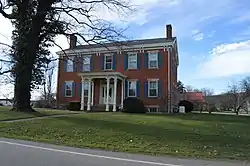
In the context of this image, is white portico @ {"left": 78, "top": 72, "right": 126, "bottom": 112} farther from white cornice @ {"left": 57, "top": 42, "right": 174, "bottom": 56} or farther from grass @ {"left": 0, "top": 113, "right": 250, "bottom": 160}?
grass @ {"left": 0, "top": 113, "right": 250, "bottom": 160}

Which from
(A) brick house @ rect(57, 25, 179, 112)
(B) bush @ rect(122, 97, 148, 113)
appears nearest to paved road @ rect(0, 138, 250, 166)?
(B) bush @ rect(122, 97, 148, 113)

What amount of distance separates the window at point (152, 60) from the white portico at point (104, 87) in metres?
3.06

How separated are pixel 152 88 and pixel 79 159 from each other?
82.4 feet

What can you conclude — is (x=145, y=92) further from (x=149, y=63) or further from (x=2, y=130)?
(x=2, y=130)

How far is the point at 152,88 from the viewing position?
3316 cm

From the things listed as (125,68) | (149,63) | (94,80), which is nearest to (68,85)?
(94,80)

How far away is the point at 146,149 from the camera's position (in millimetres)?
10562

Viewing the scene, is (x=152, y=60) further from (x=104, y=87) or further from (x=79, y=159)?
(x=79, y=159)

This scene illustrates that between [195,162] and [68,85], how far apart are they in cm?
3031

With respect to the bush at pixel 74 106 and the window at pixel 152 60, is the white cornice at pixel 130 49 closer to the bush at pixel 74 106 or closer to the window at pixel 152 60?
the window at pixel 152 60

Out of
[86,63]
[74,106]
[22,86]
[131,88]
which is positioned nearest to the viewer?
[22,86]

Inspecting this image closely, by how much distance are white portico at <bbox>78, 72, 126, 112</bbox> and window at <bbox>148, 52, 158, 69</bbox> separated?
10.0 feet

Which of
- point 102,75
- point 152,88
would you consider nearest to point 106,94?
point 102,75

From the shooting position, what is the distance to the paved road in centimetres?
780
